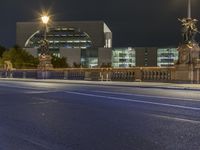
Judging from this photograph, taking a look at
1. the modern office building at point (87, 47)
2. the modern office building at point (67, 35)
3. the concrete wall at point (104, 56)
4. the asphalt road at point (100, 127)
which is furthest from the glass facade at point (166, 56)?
the asphalt road at point (100, 127)

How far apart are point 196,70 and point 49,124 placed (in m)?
23.3

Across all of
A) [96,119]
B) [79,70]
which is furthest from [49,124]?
[79,70]

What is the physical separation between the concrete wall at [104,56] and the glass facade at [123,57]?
2.04 metres

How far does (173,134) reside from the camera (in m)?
10.2

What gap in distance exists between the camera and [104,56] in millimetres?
169125

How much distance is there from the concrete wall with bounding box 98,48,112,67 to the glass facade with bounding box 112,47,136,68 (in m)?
2.04

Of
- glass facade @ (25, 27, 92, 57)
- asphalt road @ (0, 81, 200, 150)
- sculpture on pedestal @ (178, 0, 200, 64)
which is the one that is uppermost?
glass facade @ (25, 27, 92, 57)

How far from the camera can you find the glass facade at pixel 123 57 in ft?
559

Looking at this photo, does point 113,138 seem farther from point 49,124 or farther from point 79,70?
point 79,70

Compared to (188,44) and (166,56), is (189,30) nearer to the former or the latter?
(188,44)

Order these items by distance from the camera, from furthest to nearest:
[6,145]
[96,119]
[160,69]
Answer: [160,69], [96,119], [6,145]

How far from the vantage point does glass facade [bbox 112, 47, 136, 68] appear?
170500 mm

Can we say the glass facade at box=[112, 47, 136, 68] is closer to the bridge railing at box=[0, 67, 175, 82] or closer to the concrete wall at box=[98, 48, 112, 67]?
the concrete wall at box=[98, 48, 112, 67]

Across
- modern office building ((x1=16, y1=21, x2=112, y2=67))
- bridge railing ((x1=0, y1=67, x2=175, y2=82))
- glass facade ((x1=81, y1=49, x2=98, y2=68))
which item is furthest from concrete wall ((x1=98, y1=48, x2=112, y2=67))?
bridge railing ((x1=0, y1=67, x2=175, y2=82))
